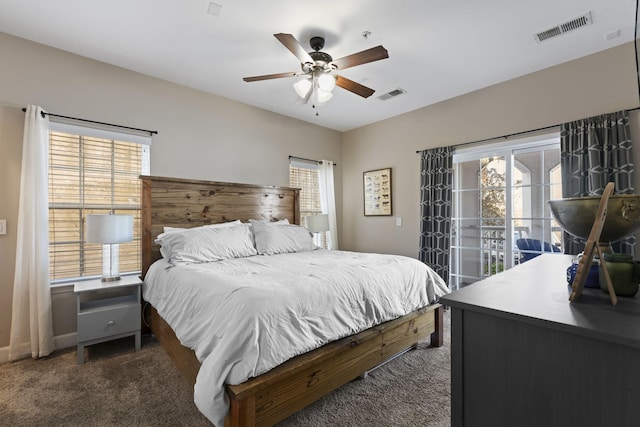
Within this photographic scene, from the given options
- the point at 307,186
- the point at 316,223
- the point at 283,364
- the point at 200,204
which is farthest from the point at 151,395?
the point at 307,186

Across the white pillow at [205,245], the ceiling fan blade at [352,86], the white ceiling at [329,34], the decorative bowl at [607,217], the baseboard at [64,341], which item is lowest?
the baseboard at [64,341]

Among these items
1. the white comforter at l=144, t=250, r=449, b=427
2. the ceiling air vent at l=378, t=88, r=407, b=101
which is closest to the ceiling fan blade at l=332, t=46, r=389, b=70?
the ceiling air vent at l=378, t=88, r=407, b=101

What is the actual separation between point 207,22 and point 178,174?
1681 millimetres

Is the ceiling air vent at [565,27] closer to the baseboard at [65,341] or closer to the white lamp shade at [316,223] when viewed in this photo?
the white lamp shade at [316,223]

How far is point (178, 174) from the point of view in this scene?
11.2 ft

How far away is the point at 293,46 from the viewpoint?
7.08 feet

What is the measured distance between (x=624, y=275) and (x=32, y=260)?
12.2ft

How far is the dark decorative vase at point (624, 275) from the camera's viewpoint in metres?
0.85

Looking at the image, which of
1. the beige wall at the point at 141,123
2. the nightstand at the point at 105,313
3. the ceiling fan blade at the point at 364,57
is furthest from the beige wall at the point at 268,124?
the ceiling fan blade at the point at 364,57

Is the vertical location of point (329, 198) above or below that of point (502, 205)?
above

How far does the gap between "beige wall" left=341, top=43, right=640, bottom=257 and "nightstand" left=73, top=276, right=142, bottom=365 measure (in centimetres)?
329

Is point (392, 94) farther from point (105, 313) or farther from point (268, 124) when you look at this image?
point (105, 313)

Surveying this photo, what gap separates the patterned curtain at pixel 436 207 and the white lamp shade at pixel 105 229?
344 centimetres

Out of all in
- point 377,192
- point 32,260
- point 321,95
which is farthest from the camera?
point 377,192
